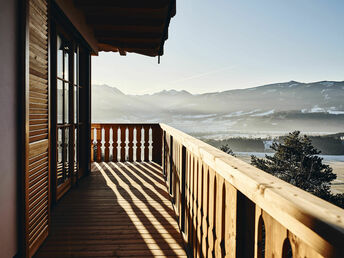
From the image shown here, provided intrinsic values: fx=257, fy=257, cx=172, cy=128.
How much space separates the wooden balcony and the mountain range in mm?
37211

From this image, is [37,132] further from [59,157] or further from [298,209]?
[298,209]

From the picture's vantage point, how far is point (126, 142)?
19.0 ft

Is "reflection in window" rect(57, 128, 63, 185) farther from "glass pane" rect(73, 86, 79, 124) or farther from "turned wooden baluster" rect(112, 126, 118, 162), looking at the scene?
"turned wooden baluster" rect(112, 126, 118, 162)

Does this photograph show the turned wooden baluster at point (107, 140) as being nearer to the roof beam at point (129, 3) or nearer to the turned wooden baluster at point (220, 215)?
the roof beam at point (129, 3)

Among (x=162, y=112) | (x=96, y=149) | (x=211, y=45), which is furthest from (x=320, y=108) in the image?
(x=96, y=149)

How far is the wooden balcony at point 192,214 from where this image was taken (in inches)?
20.5

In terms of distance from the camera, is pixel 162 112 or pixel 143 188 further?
pixel 162 112

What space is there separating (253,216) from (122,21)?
3.60 meters

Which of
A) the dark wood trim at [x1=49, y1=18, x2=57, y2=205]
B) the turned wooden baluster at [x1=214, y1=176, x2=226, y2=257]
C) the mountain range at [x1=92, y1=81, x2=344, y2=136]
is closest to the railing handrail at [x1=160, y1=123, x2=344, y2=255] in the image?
the turned wooden baluster at [x1=214, y1=176, x2=226, y2=257]

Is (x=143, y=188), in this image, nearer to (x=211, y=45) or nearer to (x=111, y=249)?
(x=111, y=249)

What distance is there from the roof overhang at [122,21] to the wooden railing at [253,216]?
2.18 metres

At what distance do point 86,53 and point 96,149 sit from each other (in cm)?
235

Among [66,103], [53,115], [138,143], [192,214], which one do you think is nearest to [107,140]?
[138,143]

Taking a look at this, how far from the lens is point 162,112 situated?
166 ft
